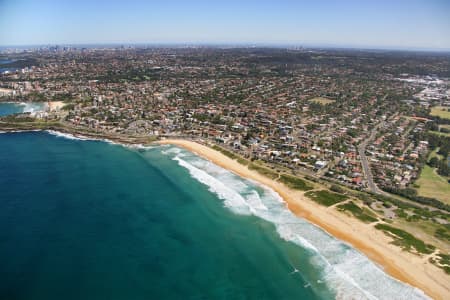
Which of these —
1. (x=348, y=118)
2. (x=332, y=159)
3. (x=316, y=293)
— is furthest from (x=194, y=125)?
(x=316, y=293)

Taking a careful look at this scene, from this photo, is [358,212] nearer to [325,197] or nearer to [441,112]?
[325,197]

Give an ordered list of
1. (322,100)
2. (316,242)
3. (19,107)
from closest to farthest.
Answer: (316,242), (19,107), (322,100)

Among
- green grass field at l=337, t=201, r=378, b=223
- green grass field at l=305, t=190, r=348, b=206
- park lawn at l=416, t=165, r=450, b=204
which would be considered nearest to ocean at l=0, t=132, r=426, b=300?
green grass field at l=305, t=190, r=348, b=206

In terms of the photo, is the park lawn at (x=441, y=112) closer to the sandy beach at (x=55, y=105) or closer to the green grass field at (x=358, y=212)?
the green grass field at (x=358, y=212)

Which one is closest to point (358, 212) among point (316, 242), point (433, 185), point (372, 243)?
point (372, 243)

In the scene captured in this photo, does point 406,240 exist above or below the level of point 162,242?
above

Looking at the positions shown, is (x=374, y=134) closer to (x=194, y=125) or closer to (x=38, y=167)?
(x=194, y=125)
